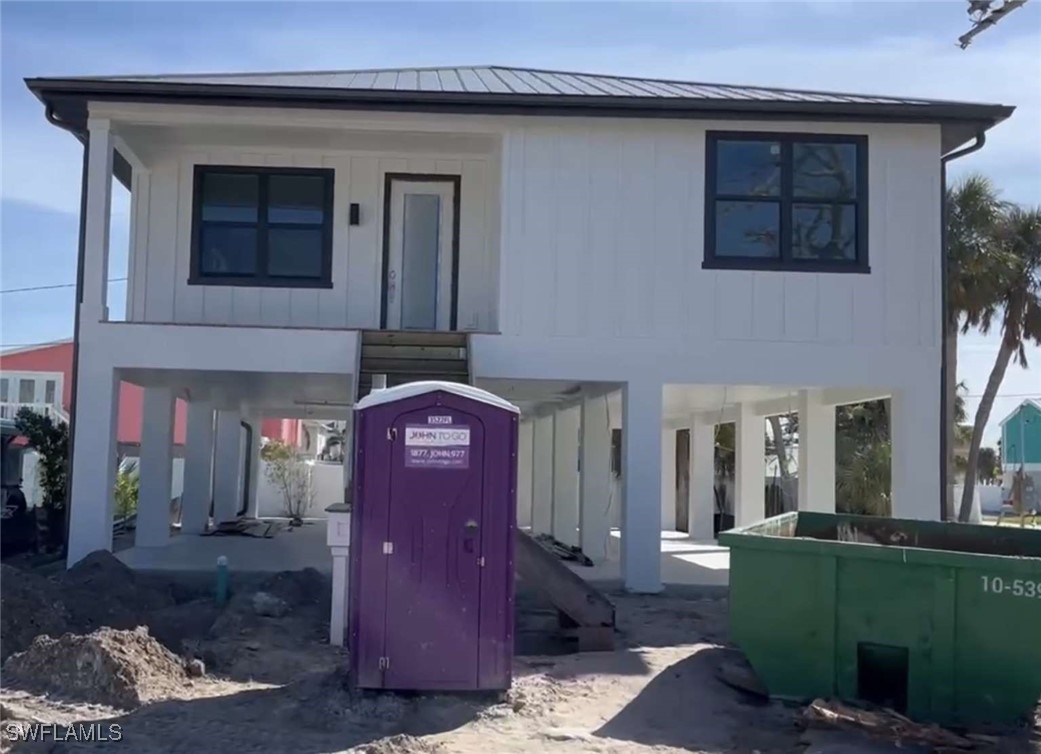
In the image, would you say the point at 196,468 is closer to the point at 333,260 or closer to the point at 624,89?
the point at 333,260

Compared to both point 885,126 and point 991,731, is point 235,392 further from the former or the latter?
point 991,731

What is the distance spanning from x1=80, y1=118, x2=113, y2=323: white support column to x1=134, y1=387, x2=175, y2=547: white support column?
11.3 feet

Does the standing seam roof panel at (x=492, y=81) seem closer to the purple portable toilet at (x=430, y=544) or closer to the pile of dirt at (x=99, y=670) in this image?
the purple portable toilet at (x=430, y=544)

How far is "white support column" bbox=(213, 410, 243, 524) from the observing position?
21.1 meters

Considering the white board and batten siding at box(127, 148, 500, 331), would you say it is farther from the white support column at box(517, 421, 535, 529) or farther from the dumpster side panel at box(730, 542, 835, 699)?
the white support column at box(517, 421, 535, 529)

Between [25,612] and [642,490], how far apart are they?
6.67 metres

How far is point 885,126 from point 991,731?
8501 mm

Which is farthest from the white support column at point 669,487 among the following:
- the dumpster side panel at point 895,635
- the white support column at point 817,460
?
the dumpster side panel at point 895,635

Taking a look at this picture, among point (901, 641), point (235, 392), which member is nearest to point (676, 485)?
point (235, 392)

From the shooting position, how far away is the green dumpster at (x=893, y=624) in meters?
7.20

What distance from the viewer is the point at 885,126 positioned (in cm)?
1374

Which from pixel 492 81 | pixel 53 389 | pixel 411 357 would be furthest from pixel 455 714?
Result: pixel 53 389

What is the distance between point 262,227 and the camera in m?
14.9

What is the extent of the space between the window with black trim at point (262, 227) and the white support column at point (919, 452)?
292 inches
